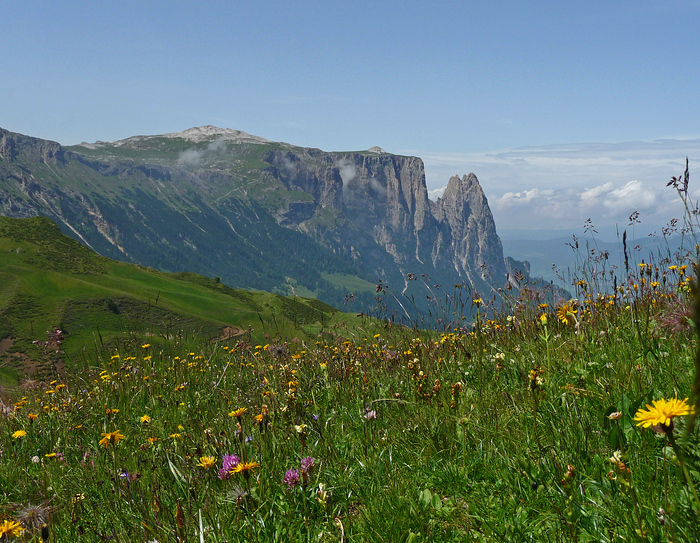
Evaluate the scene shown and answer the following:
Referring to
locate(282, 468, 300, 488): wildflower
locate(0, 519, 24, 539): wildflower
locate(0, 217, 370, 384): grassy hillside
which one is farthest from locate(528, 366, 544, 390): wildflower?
locate(0, 217, 370, 384): grassy hillside

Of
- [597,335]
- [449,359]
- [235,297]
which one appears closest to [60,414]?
[449,359]

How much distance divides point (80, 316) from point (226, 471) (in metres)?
99.1

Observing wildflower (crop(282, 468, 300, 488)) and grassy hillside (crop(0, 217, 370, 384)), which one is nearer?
wildflower (crop(282, 468, 300, 488))

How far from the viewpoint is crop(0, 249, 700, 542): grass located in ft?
7.53

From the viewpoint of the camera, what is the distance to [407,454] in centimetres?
330

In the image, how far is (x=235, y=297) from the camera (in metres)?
126

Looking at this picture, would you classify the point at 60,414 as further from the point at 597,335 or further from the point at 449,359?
the point at 597,335

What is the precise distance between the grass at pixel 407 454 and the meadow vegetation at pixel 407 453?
0.02 metres

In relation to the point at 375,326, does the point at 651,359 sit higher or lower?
higher

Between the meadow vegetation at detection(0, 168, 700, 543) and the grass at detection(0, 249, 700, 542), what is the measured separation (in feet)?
0.05

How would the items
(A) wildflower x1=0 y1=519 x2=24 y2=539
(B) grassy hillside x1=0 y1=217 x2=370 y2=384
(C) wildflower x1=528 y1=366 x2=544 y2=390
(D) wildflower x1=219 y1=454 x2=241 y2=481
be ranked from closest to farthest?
(A) wildflower x1=0 y1=519 x2=24 y2=539 → (C) wildflower x1=528 y1=366 x2=544 y2=390 → (D) wildflower x1=219 y1=454 x2=241 y2=481 → (B) grassy hillside x1=0 y1=217 x2=370 y2=384

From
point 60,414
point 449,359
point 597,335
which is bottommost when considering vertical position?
point 60,414

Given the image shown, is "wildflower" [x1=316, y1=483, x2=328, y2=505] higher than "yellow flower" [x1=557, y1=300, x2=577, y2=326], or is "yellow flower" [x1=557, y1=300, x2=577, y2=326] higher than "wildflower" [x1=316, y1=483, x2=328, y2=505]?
"yellow flower" [x1=557, y1=300, x2=577, y2=326]

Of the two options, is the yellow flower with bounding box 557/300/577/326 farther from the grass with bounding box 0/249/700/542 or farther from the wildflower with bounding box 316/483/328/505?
the wildflower with bounding box 316/483/328/505
